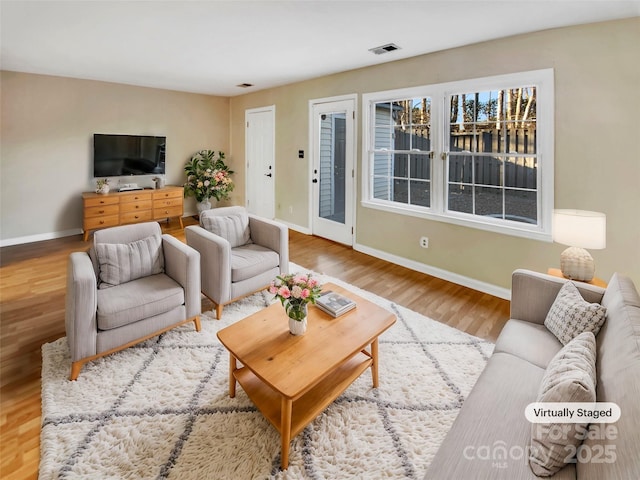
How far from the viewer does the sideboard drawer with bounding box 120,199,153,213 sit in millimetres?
5637

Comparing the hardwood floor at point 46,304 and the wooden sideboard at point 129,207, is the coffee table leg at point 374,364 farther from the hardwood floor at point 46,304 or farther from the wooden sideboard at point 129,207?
the wooden sideboard at point 129,207

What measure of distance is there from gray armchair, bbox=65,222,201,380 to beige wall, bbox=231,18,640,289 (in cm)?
273

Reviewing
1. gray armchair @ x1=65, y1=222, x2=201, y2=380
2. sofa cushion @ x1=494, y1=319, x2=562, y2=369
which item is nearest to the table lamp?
sofa cushion @ x1=494, y1=319, x2=562, y2=369

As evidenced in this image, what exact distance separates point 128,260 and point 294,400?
172 cm

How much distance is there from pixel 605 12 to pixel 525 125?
94 cm

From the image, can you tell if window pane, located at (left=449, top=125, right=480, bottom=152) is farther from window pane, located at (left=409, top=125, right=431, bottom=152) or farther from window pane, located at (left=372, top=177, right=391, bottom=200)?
window pane, located at (left=372, top=177, right=391, bottom=200)

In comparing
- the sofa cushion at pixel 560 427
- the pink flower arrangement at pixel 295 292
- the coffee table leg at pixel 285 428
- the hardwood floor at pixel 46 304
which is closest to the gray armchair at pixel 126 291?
the hardwood floor at pixel 46 304

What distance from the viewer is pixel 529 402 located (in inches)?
56.5

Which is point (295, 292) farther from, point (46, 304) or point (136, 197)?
point (136, 197)

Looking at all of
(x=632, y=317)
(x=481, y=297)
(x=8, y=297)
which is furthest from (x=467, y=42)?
(x=8, y=297)

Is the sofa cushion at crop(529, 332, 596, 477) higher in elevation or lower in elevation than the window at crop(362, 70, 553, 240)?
lower

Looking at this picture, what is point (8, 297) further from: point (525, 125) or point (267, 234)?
point (525, 125)

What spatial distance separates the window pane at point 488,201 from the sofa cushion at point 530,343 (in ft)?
5.89

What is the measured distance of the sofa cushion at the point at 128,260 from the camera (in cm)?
254
